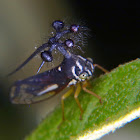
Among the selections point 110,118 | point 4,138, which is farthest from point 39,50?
point 4,138

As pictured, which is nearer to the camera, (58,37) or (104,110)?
(104,110)

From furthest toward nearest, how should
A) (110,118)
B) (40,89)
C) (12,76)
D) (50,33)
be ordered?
(40,89) < (12,76) < (50,33) < (110,118)

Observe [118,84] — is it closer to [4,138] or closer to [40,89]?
[40,89]

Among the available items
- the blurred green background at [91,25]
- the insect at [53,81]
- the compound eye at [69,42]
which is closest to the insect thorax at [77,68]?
the insect at [53,81]

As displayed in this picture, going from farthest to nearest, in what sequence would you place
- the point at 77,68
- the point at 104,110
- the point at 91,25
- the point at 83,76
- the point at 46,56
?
the point at 91,25 < the point at 83,76 < the point at 77,68 < the point at 46,56 < the point at 104,110

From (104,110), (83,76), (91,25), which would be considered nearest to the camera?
(104,110)

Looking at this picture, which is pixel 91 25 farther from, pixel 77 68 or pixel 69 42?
pixel 69 42

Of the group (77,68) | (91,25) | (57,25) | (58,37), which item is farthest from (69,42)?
(91,25)
